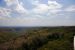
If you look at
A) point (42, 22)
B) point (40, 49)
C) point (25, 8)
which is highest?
point (25, 8)

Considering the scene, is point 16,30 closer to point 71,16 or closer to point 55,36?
point 55,36

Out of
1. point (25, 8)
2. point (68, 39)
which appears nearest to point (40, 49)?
point (68, 39)

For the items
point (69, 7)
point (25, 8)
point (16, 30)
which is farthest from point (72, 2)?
point (16, 30)

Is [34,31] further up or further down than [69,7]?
further down

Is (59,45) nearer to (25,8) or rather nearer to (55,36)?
(55,36)

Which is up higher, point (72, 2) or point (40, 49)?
point (72, 2)

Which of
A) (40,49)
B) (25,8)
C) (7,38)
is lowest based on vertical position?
(40,49)
